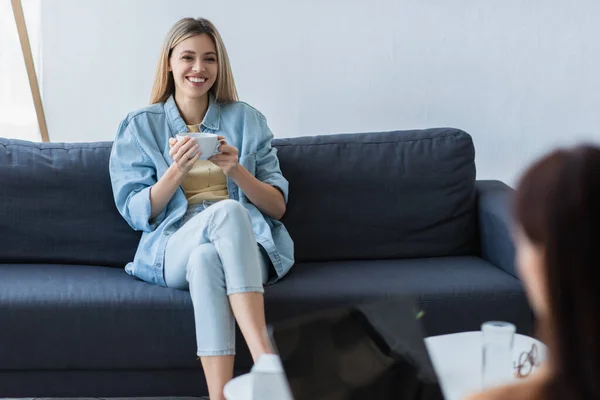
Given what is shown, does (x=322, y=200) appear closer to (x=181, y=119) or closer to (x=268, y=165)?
(x=268, y=165)

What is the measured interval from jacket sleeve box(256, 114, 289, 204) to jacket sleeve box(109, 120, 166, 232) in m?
0.31

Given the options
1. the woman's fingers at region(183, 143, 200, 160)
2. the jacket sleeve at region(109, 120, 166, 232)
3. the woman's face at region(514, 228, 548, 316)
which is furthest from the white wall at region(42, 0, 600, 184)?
the woman's face at region(514, 228, 548, 316)

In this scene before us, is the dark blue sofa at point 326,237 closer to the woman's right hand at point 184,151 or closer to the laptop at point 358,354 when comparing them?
the woman's right hand at point 184,151

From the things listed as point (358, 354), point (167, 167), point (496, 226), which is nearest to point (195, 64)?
point (167, 167)

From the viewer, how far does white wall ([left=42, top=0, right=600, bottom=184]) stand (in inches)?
121

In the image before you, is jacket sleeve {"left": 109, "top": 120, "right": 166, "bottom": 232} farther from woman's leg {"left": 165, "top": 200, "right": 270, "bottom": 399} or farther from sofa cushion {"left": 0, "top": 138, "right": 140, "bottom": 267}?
woman's leg {"left": 165, "top": 200, "right": 270, "bottom": 399}

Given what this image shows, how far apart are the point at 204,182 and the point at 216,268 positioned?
1.51ft

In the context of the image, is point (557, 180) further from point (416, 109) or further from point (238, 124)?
point (416, 109)

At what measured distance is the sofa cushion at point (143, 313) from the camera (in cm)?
224

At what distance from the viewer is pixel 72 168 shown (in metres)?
2.69

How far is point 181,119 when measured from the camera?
8.61 ft

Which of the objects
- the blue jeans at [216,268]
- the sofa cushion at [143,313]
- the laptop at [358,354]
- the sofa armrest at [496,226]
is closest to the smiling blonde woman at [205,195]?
the blue jeans at [216,268]

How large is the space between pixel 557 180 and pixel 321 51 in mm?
2429

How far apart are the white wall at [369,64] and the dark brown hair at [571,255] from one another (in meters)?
2.41
